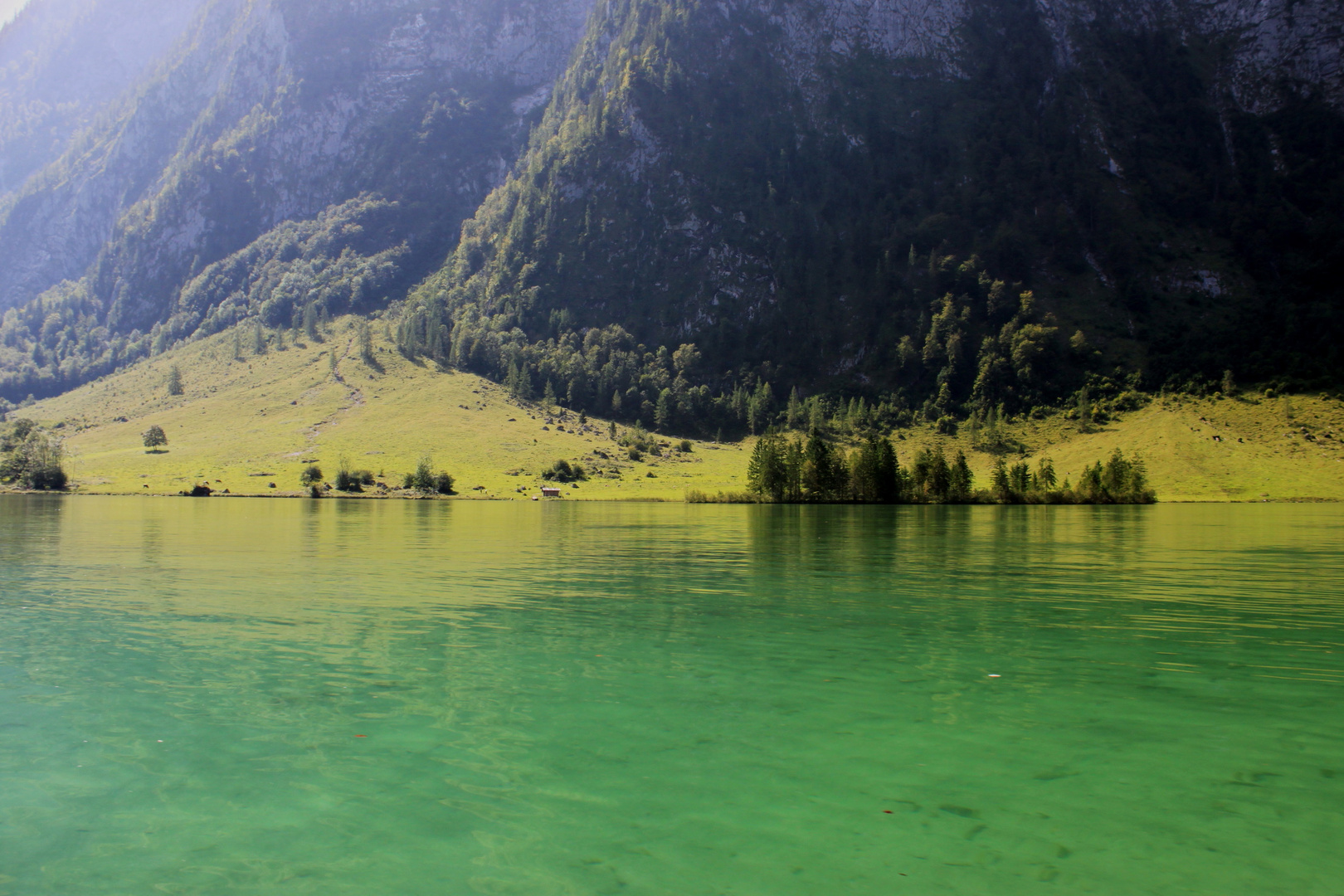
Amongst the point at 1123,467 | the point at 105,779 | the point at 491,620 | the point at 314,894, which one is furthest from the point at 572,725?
the point at 1123,467

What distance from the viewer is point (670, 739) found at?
17.0m

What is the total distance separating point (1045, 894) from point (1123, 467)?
195 metres

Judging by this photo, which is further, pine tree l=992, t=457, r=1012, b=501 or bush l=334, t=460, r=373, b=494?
bush l=334, t=460, r=373, b=494

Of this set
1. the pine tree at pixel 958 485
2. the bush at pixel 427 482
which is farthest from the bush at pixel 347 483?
the pine tree at pixel 958 485

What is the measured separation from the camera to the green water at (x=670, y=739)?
1148 centimetres

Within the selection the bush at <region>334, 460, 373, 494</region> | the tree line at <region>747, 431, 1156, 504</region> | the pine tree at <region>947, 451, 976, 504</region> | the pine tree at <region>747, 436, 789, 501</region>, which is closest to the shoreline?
the pine tree at <region>947, 451, 976, 504</region>

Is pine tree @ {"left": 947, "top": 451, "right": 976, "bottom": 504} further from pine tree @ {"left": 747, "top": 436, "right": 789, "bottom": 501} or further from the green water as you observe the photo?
the green water

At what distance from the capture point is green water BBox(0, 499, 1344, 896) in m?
11.5

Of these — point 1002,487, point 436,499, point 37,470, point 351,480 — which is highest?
point 37,470

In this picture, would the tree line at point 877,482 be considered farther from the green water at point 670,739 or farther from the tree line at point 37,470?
the tree line at point 37,470

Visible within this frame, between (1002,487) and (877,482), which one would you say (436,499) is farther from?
(1002,487)

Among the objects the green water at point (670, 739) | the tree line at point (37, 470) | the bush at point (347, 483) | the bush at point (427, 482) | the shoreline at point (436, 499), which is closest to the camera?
the green water at point (670, 739)

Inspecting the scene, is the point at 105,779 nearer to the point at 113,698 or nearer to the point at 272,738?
the point at 272,738

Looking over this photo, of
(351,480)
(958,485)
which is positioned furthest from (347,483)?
(958,485)
